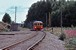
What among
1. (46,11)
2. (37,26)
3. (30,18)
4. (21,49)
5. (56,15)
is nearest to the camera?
(21,49)

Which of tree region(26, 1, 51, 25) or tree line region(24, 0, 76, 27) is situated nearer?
tree line region(24, 0, 76, 27)

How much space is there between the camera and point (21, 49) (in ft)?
66.3

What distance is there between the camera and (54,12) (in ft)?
388

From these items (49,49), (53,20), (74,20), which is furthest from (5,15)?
(49,49)

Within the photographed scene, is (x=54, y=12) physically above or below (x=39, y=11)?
below

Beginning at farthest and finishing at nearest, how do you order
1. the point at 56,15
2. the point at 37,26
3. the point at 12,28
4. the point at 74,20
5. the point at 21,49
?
the point at 56,15, the point at 74,20, the point at 12,28, the point at 37,26, the point at 21,49

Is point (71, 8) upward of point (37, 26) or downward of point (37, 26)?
upward

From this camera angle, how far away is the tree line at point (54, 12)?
353 ft

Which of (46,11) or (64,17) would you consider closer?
(64,17)

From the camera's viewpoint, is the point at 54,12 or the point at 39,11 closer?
the point at 54,12

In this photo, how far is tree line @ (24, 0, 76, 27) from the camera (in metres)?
108

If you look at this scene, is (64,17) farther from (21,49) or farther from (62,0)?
(21,49)

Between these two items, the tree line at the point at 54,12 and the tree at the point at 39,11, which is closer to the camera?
the tree line at the point at 54,12

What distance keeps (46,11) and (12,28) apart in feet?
135
